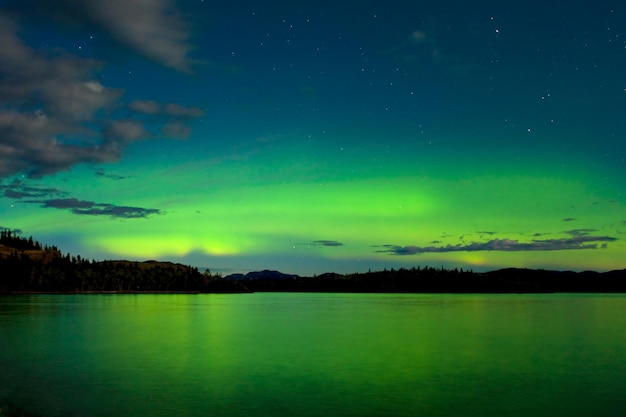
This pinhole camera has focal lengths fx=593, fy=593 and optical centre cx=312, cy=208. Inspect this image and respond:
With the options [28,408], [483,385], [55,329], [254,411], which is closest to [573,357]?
[483,385]

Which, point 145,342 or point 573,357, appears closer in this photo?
point 573,357

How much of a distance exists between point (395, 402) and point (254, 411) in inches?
388

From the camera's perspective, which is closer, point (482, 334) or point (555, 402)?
point (555, 402)

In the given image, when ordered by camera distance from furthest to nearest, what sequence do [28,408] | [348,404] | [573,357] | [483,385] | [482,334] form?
[482,334], [573,357], [483,385], [348,404], [28,408]

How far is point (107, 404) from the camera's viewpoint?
39031mm

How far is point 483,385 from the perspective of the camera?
47.3 meters

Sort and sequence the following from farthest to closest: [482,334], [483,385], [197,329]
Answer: [197,329]
[482,334]
[483,385]

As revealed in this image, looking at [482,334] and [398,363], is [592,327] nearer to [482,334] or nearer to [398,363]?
[482,334]

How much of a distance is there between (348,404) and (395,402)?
347cm

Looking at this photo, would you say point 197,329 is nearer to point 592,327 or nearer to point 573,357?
point 573,357

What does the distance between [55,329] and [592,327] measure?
97619 mm

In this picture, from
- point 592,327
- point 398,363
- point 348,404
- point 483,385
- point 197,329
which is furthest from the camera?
point 592,327

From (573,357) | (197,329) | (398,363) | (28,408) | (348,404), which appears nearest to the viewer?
(28,408)

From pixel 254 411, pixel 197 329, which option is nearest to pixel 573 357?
pixel 254 411
